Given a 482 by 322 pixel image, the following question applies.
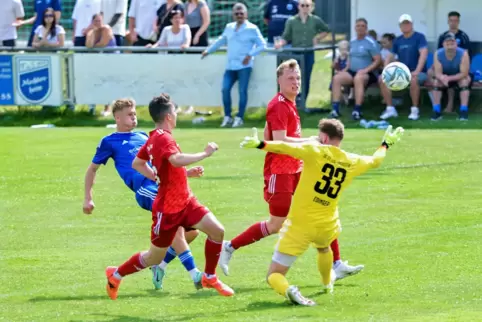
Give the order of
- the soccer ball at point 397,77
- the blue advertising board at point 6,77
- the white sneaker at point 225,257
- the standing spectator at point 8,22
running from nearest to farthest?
the white sneaker at point 225,257 < the soccer ball at point 397,77 < the blue advertising board at point 6,77 < the standing spectator at point 8,22

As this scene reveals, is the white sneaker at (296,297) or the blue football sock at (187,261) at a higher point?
the blue football sock at (187,261)

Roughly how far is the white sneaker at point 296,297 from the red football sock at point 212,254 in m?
0.79

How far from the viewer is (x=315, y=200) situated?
8.48 m

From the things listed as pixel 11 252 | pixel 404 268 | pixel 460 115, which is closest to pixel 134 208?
pixel 11 252

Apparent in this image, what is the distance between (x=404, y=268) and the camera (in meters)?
9.97

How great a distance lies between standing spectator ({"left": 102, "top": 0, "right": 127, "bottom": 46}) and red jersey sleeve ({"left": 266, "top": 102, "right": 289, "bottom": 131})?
14.6 meters

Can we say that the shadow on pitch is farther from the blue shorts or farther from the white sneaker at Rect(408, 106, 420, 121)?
the white sneaker at Rect(408, 106, 420, 121)

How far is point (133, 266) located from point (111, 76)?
46.6 feet

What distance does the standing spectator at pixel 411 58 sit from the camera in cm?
2134

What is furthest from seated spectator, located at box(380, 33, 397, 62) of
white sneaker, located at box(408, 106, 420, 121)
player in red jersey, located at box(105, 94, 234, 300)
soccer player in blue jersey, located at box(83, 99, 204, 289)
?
player in red jersey, located at box(105, 94, 234, 300)

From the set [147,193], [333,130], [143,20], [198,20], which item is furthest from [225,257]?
[143,20]

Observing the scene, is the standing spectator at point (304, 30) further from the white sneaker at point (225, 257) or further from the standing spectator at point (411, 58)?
the white sneaker at point (225, 257)

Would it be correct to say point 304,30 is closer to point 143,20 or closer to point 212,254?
point 143,20

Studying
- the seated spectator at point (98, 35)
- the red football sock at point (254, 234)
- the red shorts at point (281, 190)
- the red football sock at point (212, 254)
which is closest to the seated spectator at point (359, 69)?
the seated spectator at point (98, 35)
